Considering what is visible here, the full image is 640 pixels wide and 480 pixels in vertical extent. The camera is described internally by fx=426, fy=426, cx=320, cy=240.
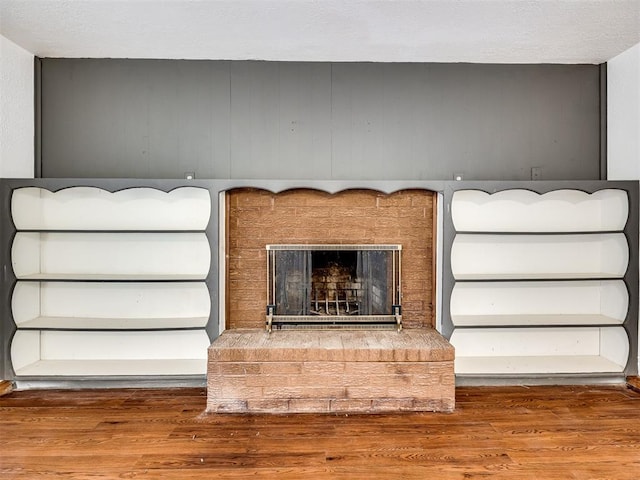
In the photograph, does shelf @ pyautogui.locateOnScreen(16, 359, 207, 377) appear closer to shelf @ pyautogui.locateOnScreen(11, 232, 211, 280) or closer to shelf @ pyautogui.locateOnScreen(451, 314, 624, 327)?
shelf @ pyautogui.locateOnScreen(11, 232, 211, 280)

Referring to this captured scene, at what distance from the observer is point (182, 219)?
3.28 m

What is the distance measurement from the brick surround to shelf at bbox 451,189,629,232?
0.94ft

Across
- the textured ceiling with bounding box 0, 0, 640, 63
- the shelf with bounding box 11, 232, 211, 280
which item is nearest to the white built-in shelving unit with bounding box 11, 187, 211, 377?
the shelf with bounding box 11, 232, 211, 280

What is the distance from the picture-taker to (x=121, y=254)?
326cm

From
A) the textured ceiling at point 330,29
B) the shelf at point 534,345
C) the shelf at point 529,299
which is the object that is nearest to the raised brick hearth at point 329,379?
the shelf at point 534,345

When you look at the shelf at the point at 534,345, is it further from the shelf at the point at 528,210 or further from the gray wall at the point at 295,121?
the gray wall at the point at 295,121

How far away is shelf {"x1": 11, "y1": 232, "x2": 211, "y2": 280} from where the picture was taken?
3.24 m

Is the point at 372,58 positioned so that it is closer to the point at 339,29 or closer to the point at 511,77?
the point at 339,29

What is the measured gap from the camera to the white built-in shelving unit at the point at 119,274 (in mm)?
3203

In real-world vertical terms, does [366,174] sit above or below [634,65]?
below

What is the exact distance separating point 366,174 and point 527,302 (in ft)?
5.28

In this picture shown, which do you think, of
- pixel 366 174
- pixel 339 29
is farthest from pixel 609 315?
pixel 339 29

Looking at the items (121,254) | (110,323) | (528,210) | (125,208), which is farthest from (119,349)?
(528,210)

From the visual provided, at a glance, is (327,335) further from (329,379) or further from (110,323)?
(110,323)
